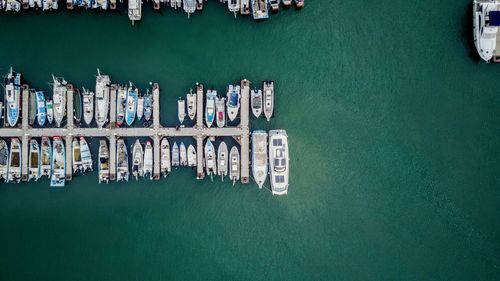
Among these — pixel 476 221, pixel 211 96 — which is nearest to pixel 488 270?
pixel 476 221

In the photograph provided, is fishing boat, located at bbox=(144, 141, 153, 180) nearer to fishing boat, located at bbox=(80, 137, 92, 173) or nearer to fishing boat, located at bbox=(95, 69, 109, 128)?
fishing boat, located at bbox=(95, 69, 109, 128)

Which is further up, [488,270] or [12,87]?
[12,87]

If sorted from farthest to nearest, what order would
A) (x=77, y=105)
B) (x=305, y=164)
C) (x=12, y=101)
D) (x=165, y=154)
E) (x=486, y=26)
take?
1. (x=305, y=164)
2. (x=77, y=105)
3. (x=165, y=154)
4. (x=12, y=101)
5. (x=486, y=26)

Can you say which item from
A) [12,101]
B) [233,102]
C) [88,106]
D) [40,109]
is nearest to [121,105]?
[88,106]

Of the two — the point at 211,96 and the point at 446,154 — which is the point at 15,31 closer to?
the point at 211,96

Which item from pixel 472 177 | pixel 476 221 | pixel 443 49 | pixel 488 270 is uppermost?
pixel 443 49

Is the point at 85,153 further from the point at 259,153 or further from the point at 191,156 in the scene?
the point at 259,153
